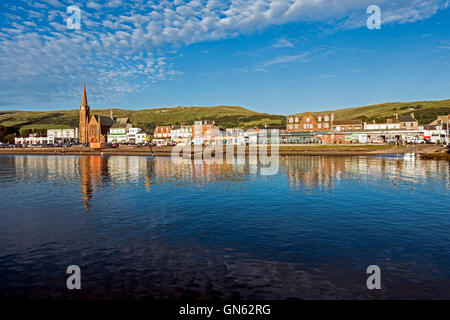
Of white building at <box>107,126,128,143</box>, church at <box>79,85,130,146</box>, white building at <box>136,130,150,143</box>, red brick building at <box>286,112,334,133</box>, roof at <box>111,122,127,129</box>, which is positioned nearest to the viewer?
red brick building at <box>286,112,334,133</box>

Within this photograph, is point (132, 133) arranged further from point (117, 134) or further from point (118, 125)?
point (118, 125)

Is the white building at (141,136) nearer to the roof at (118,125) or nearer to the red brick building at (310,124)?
the roof at (118,125)

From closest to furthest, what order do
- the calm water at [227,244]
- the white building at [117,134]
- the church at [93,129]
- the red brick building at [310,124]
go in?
Answer: 1. the calm water at [227,244]
2. the red brick building at [310,124]
3. the white building at [117,134]
4. the church at [93,129]

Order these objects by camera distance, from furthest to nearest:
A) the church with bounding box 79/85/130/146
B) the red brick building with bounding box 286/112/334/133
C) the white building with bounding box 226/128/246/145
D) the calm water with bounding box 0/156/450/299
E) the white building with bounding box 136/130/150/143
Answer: the church with bounding box 79/85/130/146 → the white building with bounding box 136/130/150/143 → the white building with bounding box 226/128/246/145 → the red brick building with bounding box 286/112/334/133 → the calm water with bounding box 0/156/450/299

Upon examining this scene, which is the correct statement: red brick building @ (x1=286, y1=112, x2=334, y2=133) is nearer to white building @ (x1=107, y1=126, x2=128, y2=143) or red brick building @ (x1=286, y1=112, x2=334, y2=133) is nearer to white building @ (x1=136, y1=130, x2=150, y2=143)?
white building @ (x1=136, y1=130, x2=150, y2=143)

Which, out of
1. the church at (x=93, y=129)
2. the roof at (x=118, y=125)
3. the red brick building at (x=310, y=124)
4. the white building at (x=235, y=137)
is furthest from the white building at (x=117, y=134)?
the red brick building at (x=310, y=124)

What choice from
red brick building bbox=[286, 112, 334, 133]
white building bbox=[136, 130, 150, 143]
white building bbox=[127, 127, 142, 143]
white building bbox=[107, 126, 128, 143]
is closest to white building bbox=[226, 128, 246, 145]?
red brick building bbox=[286, 112, 334, 133]

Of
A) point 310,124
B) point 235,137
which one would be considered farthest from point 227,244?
point 235,137

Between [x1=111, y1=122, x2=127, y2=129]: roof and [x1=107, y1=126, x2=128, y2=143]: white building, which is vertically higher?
[x1=111, y1=122, x2=127, y2=129]: roof

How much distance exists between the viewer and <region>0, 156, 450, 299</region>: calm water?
36.1 ft

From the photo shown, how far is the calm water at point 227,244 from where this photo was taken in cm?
→ 1101

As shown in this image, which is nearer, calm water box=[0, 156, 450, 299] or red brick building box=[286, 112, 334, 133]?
calm water box=[0, 156, 450, 299]

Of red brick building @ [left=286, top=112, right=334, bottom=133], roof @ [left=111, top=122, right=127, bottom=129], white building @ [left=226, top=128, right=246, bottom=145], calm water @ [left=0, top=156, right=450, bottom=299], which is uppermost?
roof @ [left=111, top=122, right=127, bottom=129]
